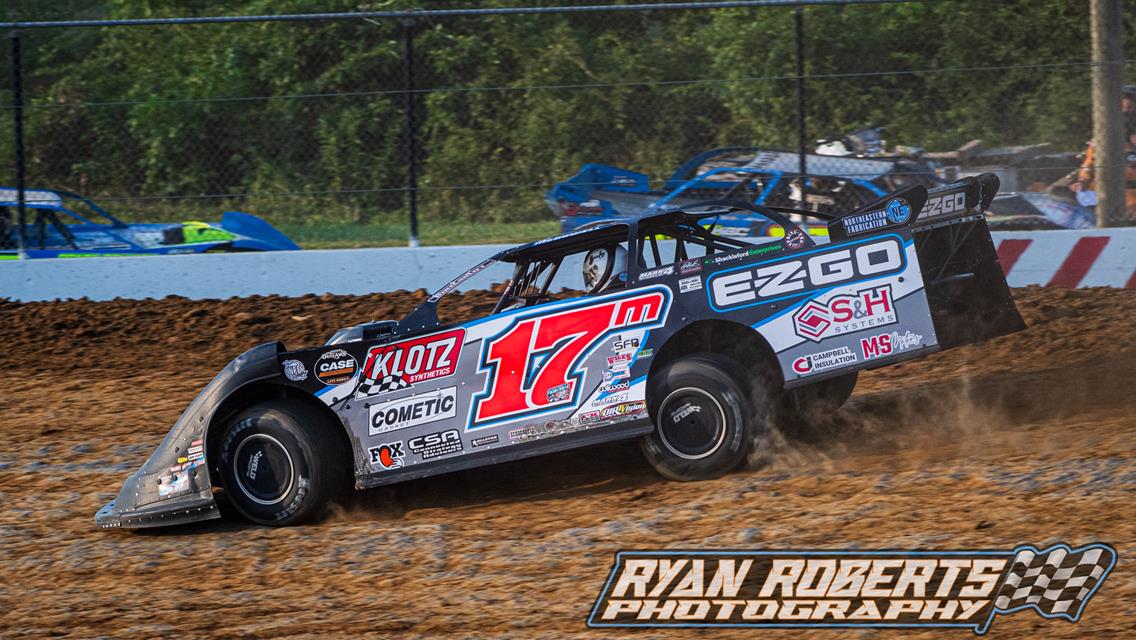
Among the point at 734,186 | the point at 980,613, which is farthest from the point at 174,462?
the point at 734,186

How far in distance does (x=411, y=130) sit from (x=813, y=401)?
5596 mm

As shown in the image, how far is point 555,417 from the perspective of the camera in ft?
18.8

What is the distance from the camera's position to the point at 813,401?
21.9 feet

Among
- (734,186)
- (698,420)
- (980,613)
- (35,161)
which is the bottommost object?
(980,613)

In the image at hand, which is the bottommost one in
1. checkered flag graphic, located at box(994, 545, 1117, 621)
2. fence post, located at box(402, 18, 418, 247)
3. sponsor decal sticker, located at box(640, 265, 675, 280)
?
checkered flag graphic, located at box(994, 545, 1117, 621)

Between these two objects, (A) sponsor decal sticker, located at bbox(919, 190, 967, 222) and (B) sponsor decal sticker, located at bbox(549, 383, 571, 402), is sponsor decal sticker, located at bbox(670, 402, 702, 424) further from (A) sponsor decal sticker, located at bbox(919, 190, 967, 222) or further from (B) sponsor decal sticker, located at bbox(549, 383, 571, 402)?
(A) sponsor decal sticker, located at bbox(919, 190, 967, 222)

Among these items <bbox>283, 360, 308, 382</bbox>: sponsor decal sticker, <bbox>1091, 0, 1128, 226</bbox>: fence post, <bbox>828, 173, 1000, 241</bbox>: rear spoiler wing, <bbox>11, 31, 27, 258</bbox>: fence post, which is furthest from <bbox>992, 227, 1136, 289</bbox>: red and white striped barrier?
<bbox>11, 31, 27, 258</bbox>: fence post

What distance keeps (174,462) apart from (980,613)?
377cm

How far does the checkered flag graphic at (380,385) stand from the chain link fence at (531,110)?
532 cm

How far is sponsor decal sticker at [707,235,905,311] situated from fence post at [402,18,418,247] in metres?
5.70

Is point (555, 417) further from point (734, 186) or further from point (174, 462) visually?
point (734, 186)

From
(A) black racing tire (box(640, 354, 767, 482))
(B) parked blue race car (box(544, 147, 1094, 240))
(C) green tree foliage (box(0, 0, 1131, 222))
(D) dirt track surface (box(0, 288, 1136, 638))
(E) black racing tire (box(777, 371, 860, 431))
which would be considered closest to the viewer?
(D) dirt track surface (box(0, 288, 1136, 638))

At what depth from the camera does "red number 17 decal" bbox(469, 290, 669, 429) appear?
18.7ft

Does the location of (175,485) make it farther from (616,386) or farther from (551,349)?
(616,386)
